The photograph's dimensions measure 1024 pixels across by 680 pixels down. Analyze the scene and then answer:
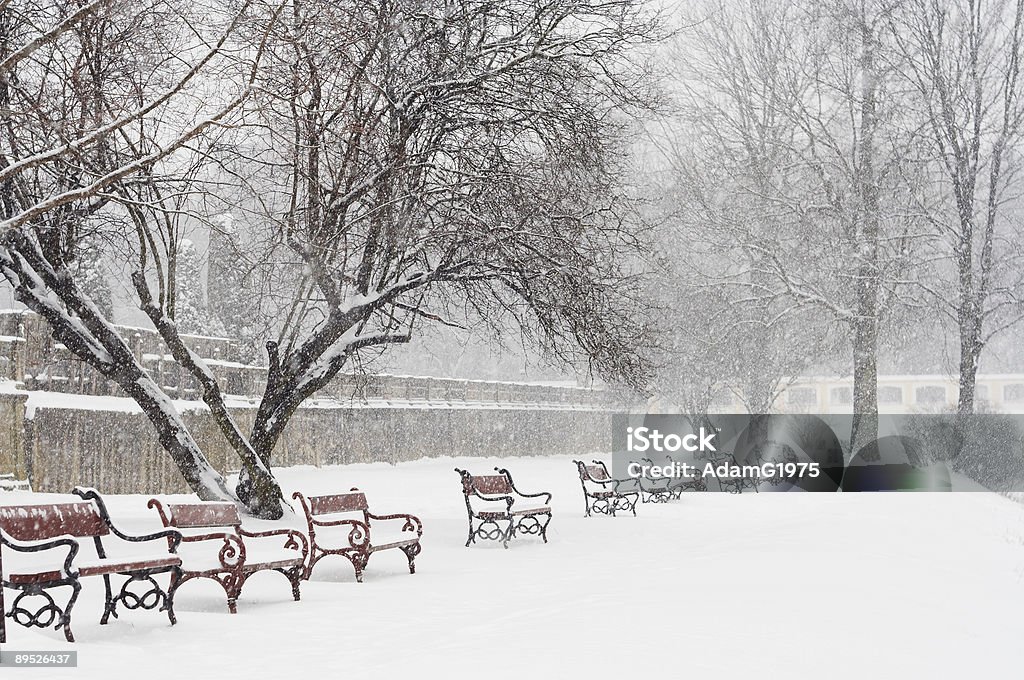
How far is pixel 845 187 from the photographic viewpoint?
23812 mm

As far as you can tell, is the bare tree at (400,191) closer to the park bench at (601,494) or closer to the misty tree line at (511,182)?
the misty tree line at (511,182)

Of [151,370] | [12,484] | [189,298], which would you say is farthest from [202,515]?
[189,298]

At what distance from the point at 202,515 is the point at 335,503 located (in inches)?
69.9

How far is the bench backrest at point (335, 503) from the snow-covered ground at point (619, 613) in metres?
0.70

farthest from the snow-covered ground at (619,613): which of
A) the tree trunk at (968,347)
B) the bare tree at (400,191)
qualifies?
the tree trunk at (968,347)

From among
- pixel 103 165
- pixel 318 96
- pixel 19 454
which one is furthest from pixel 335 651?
pixel 19 454

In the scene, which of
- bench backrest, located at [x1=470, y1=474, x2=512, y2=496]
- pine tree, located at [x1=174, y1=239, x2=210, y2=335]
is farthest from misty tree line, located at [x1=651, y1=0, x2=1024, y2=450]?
pine tree, located at [x1=174, y1=239, x2=210, y2=335]

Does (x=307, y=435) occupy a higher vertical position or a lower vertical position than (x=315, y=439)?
higher

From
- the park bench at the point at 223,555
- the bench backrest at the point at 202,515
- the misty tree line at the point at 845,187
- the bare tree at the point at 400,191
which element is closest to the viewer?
the park bench at the point at 223,555

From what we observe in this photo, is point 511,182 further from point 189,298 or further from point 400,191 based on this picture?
point 189,298

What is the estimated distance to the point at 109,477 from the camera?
1609cm

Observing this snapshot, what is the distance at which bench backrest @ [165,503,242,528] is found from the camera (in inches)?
340

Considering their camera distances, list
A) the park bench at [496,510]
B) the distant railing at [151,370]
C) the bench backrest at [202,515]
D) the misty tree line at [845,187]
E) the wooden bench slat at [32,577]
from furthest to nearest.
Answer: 1. the misty tree line at [845,187]
2. the distant railing at [151,370]
3. the park bench at [496,510]
4. the bench backrest at [202,515]
5. the wooden bench slat at [32,577]

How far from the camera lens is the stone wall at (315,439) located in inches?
594
